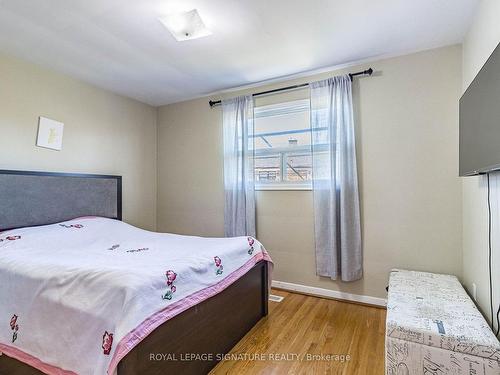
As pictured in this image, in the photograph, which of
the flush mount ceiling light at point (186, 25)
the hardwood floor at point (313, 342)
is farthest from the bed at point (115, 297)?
the flush mount ceiling light at point (186, 25)

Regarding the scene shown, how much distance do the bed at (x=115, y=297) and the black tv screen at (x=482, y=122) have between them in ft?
5.16

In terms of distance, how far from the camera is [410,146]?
2.49 meters

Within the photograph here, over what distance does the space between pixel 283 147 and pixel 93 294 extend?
239cm

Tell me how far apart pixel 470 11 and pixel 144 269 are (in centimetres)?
274

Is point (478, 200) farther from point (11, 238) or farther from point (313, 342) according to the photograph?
point (11, 238)

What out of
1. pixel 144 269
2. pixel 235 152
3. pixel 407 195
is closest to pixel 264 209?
pixel 235 152

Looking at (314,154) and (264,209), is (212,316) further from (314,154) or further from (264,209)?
(314,154)

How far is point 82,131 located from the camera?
3061 millimetres

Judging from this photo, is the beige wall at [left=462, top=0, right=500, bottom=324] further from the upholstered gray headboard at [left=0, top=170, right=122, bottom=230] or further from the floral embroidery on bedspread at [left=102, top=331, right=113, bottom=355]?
the upholstered gray headboard at [left=0, top=170, right=122, bottom=230]

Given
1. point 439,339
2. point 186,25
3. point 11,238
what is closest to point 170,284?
point 439,339

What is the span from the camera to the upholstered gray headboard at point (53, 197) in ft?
7.78

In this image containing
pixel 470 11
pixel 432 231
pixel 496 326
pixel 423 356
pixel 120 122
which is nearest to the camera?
pixel 423 356

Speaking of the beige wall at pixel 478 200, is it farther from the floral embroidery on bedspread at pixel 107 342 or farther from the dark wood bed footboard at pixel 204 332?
the floral embroidery on bedspread at pixel 107 342

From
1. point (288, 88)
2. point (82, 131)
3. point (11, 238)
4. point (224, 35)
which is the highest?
point (224, 35)
